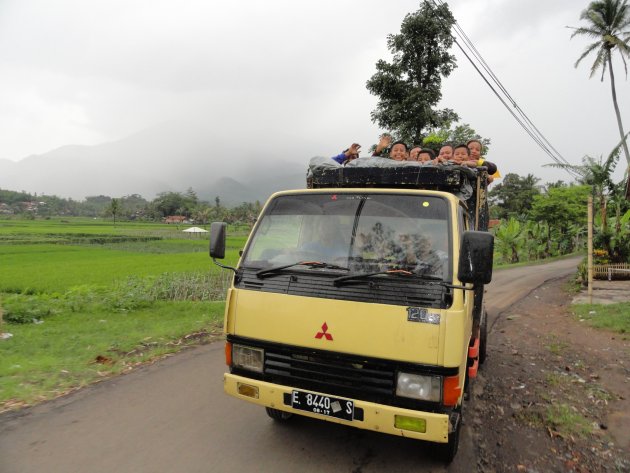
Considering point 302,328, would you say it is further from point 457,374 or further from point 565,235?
point 565,235

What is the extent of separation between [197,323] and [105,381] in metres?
2.95

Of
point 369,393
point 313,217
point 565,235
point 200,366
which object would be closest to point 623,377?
point 369,393

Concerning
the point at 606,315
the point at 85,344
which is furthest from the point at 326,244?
the point at 606,315

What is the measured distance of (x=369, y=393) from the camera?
268 centimetres

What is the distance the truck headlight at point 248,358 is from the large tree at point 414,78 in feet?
47.6

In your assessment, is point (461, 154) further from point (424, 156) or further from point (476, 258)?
point (476, 258)

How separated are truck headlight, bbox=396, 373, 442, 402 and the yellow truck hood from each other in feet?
0.37

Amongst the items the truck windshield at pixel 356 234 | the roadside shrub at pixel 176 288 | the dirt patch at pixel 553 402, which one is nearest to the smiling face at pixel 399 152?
the truck windshield at pixel 356 234

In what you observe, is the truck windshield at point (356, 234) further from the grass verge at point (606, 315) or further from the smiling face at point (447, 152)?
the grass verge at point (606, 315)

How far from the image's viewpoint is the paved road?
118 inches

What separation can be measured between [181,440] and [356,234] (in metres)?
2.17

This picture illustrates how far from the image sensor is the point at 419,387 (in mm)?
2570

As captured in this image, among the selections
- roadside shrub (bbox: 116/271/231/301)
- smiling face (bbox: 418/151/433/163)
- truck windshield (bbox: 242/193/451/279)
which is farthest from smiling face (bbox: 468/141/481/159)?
roadside shrub (bbox: 116/271/231/301)

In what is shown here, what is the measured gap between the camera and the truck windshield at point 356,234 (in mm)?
2924
